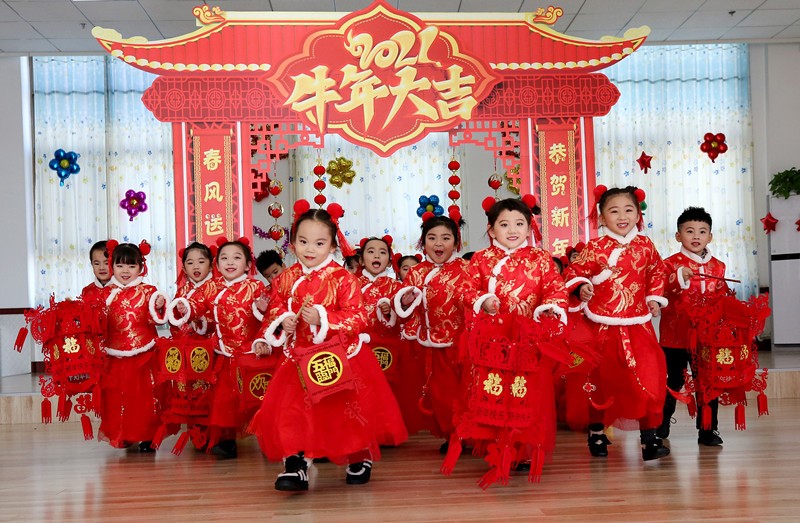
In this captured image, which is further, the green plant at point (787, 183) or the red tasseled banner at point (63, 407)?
the green plant at point (787, 183)

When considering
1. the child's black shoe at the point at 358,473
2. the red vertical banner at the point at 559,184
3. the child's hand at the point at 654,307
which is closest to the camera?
the child's black shoe at the point at 358,473

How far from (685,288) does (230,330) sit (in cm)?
221

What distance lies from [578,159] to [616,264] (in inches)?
73.9

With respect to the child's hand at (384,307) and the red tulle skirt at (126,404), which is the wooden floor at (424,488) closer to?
the red tulle skirt at (126,404)

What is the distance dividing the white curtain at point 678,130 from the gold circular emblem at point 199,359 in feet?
17.0

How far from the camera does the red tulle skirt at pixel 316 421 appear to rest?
3.03 m

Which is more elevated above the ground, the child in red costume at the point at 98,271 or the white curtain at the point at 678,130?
the white curtain at the point at 678,130

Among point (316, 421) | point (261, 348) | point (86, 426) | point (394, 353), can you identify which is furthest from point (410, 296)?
point (86, 426)

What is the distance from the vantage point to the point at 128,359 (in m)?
4.16

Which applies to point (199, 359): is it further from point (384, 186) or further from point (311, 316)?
point (384, 186)

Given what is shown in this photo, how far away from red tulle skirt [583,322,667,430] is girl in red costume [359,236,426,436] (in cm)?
108

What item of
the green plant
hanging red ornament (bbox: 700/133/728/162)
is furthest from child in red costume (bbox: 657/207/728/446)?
the green plant

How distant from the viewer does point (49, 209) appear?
7.79 metres

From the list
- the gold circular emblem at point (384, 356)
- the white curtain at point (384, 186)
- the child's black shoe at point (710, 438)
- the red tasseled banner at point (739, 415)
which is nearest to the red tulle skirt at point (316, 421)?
the gold circular emblem at point (384, 356)
